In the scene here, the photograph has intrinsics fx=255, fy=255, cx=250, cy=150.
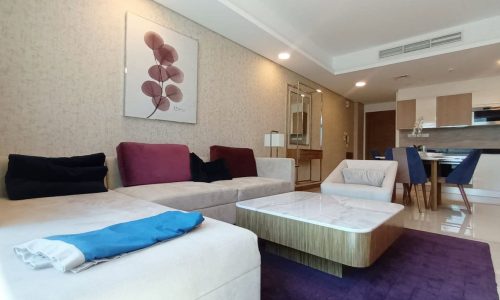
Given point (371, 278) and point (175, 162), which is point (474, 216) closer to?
point (371, 278)

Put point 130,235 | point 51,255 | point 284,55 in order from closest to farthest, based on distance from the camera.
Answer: point 51,255 → point 130,235 → point 284,55

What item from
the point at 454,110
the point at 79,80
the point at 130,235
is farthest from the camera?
the point at 454,110

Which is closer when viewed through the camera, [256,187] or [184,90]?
[256,187]

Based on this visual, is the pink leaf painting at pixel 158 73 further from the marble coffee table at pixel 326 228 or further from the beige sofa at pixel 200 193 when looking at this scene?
the marble coffee table at pixel 326 228

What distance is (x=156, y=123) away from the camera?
2.97 meters

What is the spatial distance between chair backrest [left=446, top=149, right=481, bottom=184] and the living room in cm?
58

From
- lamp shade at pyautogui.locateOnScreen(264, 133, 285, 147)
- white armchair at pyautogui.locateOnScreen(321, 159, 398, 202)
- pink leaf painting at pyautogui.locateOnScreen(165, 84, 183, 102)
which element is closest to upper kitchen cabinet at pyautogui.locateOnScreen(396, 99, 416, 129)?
white armchair at pyautogui.locateOnScreen(321, 159, 398, 202)

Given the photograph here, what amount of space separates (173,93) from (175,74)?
0.23 meters

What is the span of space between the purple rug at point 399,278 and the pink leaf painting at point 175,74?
2.24m

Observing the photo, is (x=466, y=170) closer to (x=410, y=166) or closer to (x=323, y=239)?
(x=410, y=166)

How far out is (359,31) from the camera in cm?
407

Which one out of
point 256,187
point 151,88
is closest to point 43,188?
point 151,88

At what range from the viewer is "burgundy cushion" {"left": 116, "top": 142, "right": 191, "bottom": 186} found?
2375 mm

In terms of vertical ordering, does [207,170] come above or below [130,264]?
above
